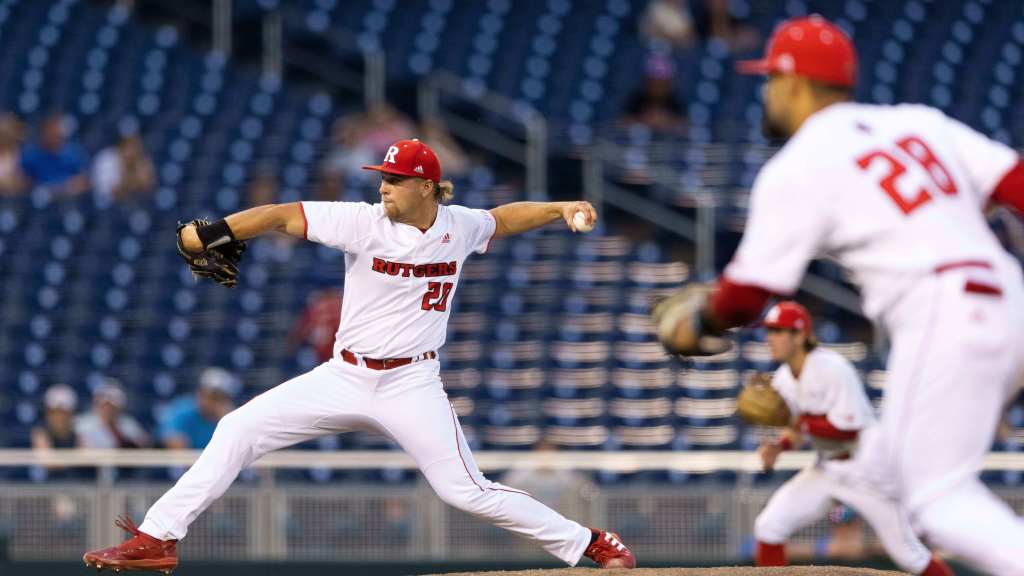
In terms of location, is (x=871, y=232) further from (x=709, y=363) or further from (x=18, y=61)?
(x=18, y=61)

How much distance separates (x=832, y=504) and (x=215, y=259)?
10.6 ft

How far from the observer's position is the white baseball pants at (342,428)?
650 centimetres

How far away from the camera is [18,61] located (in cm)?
1525

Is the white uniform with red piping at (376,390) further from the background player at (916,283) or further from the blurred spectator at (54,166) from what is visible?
the blurred spectator at (54,166)

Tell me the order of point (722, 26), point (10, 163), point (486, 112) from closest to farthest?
1. point (10, 163)
2. point (486, 112)
3. point (722, 26)

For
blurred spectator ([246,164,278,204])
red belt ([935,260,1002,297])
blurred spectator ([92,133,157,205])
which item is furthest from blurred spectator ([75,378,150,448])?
red belt ([935,260,1002,297])

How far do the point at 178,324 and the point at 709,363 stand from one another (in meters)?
3.88

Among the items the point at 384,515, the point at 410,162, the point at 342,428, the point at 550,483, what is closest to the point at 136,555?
the point at 342,428

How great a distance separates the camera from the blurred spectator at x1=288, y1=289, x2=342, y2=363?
1227 centimetres

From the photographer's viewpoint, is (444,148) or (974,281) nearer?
(974,281)

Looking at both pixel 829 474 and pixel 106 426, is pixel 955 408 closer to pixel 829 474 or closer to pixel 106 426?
pixel 829 474

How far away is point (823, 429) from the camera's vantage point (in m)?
7.83

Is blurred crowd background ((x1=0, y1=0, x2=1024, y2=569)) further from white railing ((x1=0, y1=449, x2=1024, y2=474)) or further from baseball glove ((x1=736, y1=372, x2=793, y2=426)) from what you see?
baseball glove ((x1=736, y1=372, x2=793, y2=426))

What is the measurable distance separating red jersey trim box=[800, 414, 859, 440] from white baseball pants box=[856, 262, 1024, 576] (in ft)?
11.5
